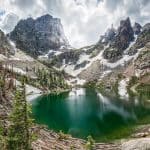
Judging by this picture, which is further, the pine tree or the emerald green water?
the emerald green water

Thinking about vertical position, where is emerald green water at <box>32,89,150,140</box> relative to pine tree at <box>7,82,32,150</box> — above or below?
below

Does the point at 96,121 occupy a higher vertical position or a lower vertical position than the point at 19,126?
lower

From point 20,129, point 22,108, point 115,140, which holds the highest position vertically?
point 22,108

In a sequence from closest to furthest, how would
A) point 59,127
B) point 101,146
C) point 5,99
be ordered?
1. point 101,146
2. point 5,99
3. point 59,127

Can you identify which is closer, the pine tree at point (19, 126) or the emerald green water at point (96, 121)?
the pine tree at point (19, 126)

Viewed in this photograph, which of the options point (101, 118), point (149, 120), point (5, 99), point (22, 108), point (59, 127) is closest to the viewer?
point (22, 108)

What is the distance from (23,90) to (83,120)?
85740 millimetres

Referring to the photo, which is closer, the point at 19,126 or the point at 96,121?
the point at 19,126

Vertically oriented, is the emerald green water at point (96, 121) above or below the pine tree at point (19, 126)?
below

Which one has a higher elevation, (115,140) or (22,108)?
(22,108)

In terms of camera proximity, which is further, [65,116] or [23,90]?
[65,116]

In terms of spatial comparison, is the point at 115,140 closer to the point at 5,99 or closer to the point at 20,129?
the point at 5,99

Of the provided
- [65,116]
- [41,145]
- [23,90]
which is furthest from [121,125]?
[23,90]

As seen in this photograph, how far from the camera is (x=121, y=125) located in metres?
116
